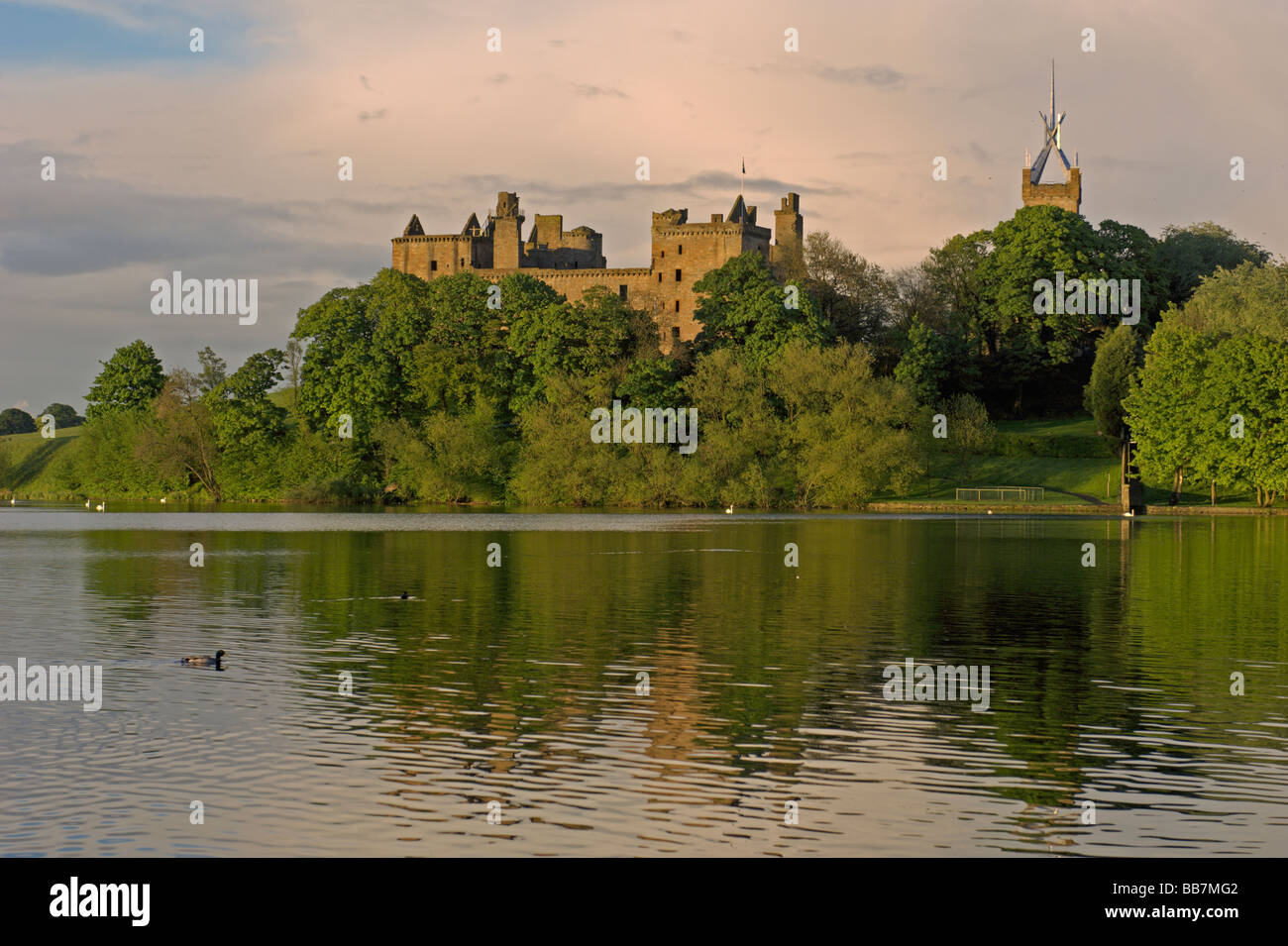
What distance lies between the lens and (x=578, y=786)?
16.0 metres

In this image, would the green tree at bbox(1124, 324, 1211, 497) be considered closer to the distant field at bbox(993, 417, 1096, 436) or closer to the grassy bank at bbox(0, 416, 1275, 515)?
the grassy bank at bbox(0, 416, 1275, 515)

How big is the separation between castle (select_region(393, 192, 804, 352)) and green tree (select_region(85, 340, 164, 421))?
35484 millimetres

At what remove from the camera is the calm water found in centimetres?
1437

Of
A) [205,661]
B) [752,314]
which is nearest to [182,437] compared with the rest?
[752,314]

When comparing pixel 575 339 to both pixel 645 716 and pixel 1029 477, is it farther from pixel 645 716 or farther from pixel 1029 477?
pixel 645 716

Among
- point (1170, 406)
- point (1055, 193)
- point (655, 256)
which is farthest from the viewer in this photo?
point (655, 256)

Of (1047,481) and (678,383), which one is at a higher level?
(678,383)

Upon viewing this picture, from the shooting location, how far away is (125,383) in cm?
14375

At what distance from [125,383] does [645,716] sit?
5322 inches

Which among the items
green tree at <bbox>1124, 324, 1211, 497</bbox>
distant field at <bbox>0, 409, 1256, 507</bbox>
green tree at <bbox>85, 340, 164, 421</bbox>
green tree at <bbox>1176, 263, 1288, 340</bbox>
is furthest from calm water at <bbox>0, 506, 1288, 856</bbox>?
green tree at <bbox>85, 340, 164, 421</bbox>

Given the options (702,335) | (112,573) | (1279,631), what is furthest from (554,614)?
(702,335)

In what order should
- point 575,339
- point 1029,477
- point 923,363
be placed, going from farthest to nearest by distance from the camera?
point 575,339
point 923,363
point 1029,477
